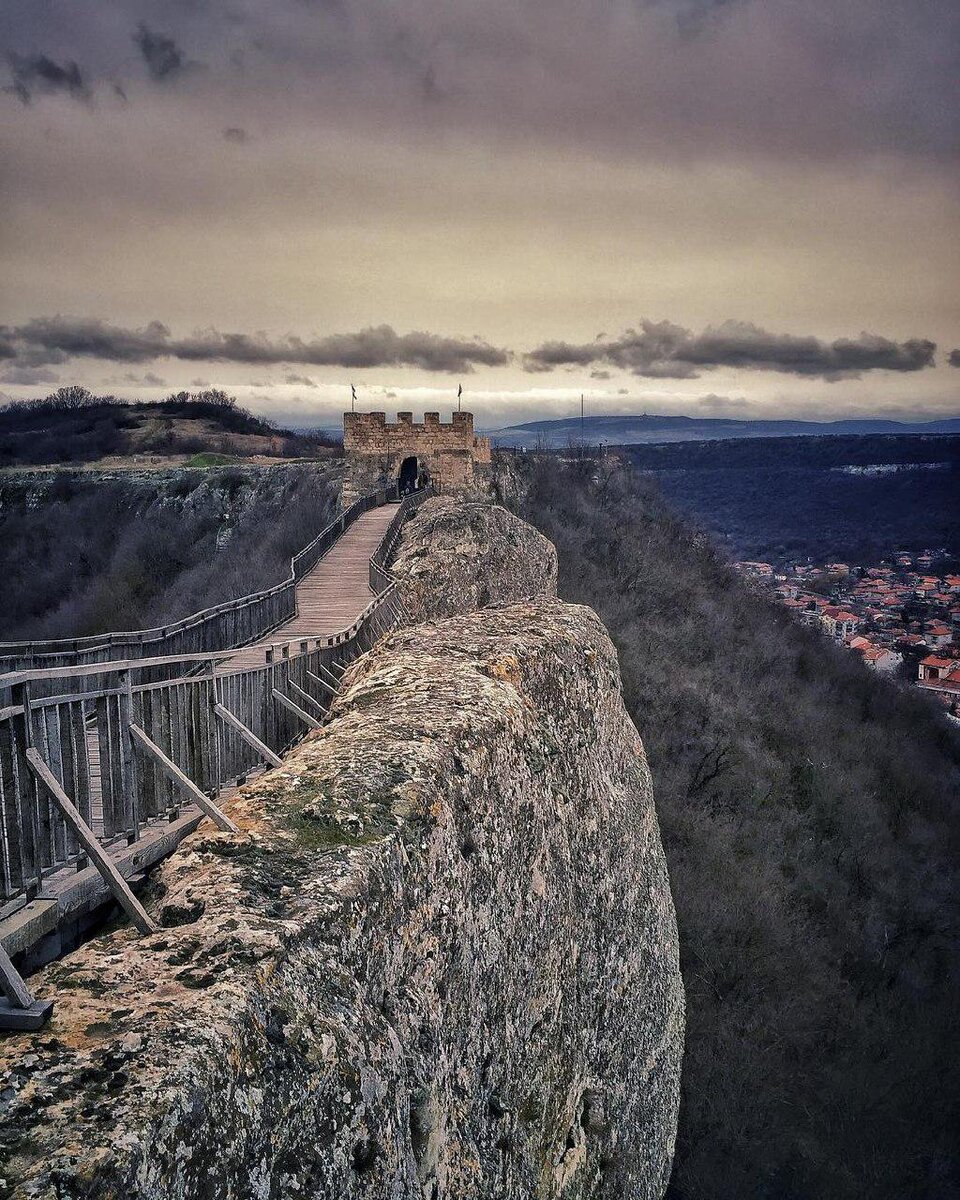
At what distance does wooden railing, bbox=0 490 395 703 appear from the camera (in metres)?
9.88

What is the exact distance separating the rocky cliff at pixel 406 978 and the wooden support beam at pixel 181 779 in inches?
5.8

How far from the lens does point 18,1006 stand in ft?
11.2

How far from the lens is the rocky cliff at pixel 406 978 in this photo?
10.1 ft

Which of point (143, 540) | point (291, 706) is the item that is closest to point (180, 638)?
point (291, 706)

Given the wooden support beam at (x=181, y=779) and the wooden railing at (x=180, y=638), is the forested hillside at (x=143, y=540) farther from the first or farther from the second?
the wooden support beam at (x=181, y=779)

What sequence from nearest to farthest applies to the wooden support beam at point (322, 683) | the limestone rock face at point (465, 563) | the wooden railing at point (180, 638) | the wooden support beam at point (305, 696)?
the wooden support beam at point (305, 696) → the wooden railing at point (180, 638) → the wooden support beam at point (322, 683) → the limestone rock face at point (465, 563)

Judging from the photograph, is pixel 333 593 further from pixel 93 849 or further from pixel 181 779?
pixel 93 849

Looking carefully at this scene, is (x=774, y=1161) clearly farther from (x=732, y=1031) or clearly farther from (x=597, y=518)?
(x=597, y=518)

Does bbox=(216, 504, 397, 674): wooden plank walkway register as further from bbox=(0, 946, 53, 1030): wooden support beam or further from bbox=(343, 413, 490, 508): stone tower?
bbox=(0, 946, 53, 1030): wooden support beam

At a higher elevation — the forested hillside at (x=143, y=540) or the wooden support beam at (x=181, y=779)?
the wooden support beam at (x=181, y=779)

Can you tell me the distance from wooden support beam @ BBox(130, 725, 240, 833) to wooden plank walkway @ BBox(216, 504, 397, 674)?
6.24 m

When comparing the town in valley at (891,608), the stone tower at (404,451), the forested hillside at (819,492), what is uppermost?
the stone tower at (404,451)

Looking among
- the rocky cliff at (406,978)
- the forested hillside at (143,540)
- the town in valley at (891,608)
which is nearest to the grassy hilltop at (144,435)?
the forested hillside at (143,540)

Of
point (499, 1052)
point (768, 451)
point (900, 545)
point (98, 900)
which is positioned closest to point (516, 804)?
point (499, 1052)
